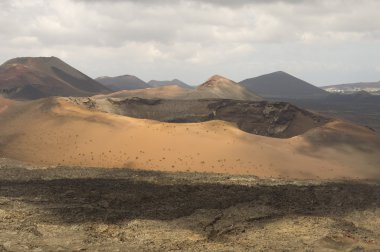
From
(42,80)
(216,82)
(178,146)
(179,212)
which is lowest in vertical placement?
(179,212)

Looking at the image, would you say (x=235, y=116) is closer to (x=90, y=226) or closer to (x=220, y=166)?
(x=220, y=166)

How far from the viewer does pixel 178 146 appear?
26.9 m

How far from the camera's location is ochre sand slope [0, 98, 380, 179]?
81.5ft

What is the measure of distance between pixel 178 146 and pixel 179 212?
1117 centimetres

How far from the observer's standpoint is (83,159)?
25156mm

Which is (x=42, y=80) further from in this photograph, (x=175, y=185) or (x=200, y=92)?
(x=175, y=185)

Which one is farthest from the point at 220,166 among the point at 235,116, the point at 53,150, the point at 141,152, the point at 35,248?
the point at 235,116

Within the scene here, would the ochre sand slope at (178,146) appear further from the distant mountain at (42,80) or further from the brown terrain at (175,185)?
the distant mountain at (42,80)

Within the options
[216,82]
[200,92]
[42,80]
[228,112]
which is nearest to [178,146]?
[228,112]

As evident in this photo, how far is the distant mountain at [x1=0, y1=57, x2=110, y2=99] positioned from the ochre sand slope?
6404cm

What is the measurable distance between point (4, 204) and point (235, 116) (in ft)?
109

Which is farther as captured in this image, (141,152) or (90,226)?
(141,152)

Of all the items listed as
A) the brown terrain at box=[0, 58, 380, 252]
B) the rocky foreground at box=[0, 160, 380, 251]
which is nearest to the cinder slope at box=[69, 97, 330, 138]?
the brown terrain at box=[0, 58, 380, 252]

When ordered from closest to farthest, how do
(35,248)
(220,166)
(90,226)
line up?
(35,248), (90,226), (220,166)
